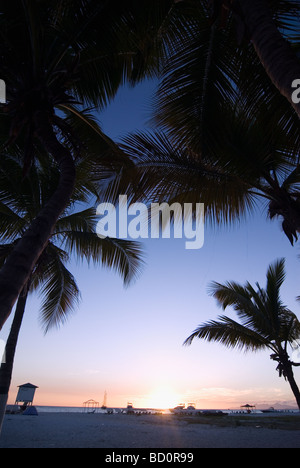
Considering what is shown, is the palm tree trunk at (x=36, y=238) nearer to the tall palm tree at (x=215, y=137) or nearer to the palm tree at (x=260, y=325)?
the tall palm tree at (x=215, y=137)

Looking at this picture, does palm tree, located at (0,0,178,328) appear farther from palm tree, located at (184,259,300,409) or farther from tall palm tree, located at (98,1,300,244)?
palm tree, located at (184,259,300,409)

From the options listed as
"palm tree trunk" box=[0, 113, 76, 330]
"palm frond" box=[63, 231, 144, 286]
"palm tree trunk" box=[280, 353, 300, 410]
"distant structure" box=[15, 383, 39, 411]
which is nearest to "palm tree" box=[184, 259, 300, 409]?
"palm tree trunk" box=[280, 353, 300, 410]

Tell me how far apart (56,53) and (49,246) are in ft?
16.3

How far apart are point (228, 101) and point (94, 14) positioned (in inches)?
90.8

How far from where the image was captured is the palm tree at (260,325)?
8.73 m

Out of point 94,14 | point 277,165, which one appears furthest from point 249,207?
point 94,14

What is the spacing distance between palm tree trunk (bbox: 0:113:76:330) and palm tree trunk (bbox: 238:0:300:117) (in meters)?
2.41

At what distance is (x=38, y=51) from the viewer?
3.44 m

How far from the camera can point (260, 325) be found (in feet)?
28.5

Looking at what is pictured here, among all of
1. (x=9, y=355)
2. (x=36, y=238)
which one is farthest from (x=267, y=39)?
(x=9, y=355)

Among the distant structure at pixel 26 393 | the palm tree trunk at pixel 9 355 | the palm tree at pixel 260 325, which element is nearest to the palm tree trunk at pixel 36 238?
the palm tree trunk at pixel 9 355

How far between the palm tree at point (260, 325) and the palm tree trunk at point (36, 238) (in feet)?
24.6

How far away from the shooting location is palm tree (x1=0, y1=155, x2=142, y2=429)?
6191 mm

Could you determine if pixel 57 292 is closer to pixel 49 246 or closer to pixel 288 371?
pixel 49 246
